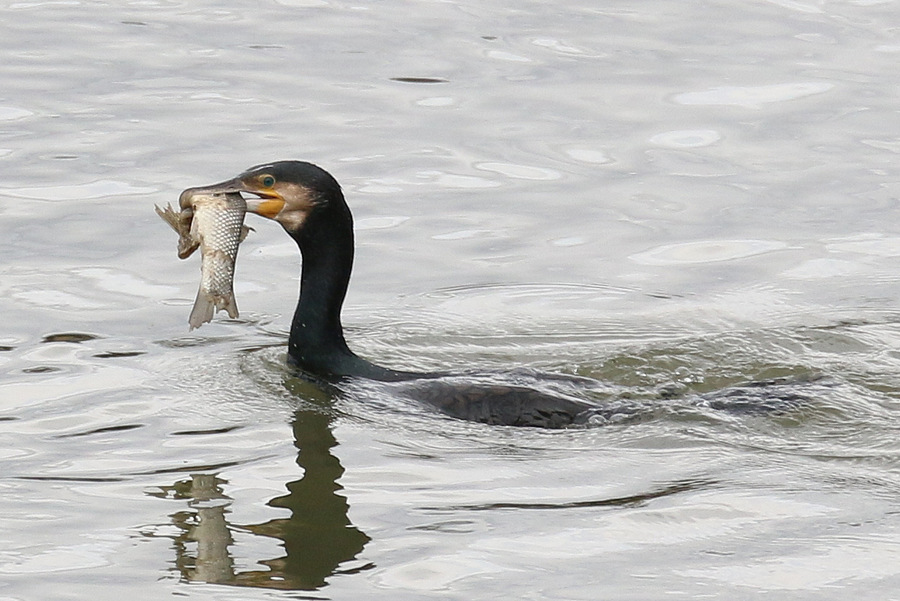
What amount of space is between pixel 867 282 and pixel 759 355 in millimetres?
1304

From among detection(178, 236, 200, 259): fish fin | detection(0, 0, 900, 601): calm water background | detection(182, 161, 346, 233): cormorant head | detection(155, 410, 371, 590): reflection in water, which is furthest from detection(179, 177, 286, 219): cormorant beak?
detection(155, 410, 371, 590): reflection in water

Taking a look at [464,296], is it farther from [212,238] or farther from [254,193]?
[212,238]

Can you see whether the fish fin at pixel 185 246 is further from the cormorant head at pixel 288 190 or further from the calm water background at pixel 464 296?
the calm water background at pixel 464 296

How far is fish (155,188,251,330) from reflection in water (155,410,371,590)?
0.81m

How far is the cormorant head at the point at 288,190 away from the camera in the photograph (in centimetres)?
776

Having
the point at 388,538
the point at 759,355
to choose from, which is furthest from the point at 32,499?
the point at 759,355

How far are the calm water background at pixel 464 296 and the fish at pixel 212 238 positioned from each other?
54 centimetres

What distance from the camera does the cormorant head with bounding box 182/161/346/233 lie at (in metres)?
7.76

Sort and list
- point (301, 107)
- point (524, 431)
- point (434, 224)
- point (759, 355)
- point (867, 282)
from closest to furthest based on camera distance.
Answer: point (524, 431) → point (759, 355) → point (867, 282) → point (434, 224) → point (301, 107)

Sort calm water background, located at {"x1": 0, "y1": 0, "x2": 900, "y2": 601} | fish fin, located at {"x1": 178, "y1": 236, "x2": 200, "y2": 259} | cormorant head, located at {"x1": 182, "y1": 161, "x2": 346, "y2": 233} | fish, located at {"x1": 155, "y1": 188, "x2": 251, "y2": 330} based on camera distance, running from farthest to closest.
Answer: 1. cormorant head, located at {"x1": 182, "y1": 161, "x2": 346, "y2": 233}
2. fish fin, located at {"x1": 178, "y1": 236, "x2": 200, "y2": 259}
3. fish, located at {"x1": 155, "y1": 188, "x2": 251, "y2": 330}
4. calm water background, located at {"x1": 0, "y1": 0, "x2": 900, "y2": 601}

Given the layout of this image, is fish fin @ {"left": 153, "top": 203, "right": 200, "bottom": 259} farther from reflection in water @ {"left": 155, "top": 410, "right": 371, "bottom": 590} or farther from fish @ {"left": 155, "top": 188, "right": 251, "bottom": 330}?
reflection in water @ {"left": 155, "top": 410, "right": 371, "bottom": 590}

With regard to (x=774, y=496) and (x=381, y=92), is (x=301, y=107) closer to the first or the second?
(x=381, y=92)

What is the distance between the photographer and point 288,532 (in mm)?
6352

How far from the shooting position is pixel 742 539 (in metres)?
6.21
